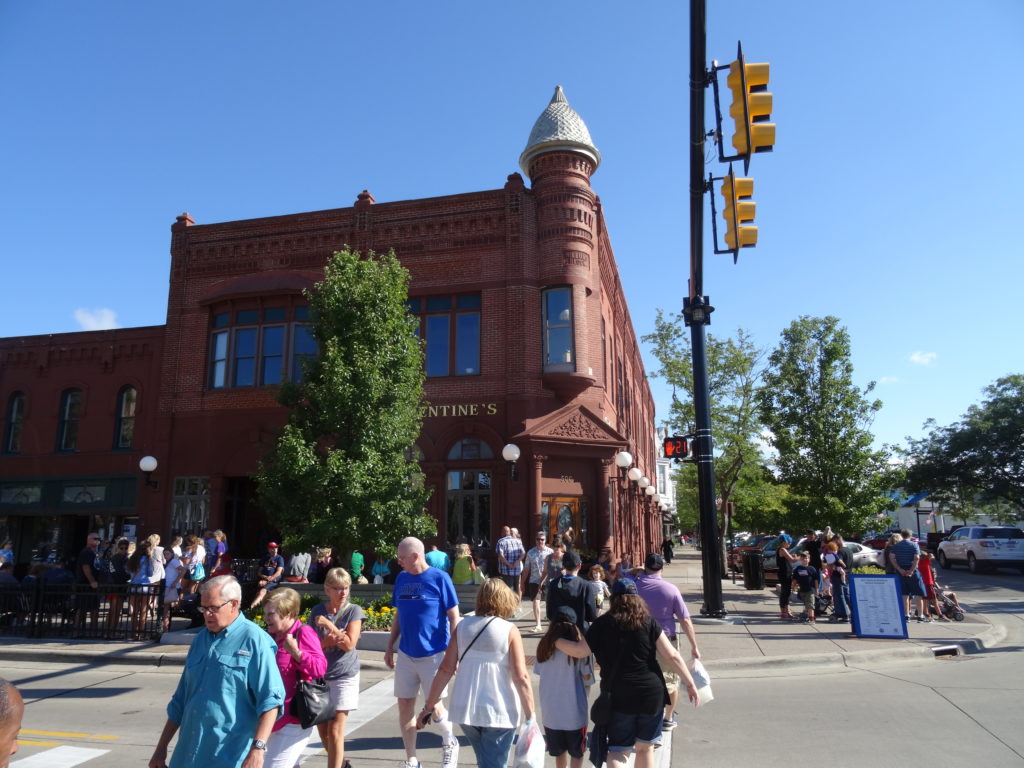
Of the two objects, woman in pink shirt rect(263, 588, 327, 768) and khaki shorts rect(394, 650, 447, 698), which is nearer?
woman in pink shirt rect(263, 588, 327, 768)

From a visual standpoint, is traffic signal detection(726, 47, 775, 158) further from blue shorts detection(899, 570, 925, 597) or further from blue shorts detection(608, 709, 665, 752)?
blue shorts detection(899, 570, 925, 597)

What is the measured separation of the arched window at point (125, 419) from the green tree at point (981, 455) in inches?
1548

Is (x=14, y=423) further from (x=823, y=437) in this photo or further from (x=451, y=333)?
(x=823, y=437)

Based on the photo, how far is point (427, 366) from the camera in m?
20.9

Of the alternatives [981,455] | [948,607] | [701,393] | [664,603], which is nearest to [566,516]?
[701,393]

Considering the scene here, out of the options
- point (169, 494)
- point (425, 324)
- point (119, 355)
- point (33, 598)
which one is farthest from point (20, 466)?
point (425, 324)

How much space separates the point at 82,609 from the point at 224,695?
11555mm

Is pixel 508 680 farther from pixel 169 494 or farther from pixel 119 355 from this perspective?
pixel 119 355

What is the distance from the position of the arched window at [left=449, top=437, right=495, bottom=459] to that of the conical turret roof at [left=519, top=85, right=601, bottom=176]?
27.5ft

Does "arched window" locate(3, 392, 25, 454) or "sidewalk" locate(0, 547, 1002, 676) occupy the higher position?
"arched window" locate(3, 392, 25, 454)

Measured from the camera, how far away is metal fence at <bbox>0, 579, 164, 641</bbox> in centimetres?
1270

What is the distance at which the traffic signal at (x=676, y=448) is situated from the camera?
45.4 ft

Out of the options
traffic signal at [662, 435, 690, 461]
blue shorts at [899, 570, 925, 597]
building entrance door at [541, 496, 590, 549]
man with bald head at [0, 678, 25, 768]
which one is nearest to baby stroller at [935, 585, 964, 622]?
blue shorts at [899, 570, 925, 597]

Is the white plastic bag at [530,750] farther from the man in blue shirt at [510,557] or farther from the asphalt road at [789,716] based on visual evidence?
the man in blue shirt at [510,557]
